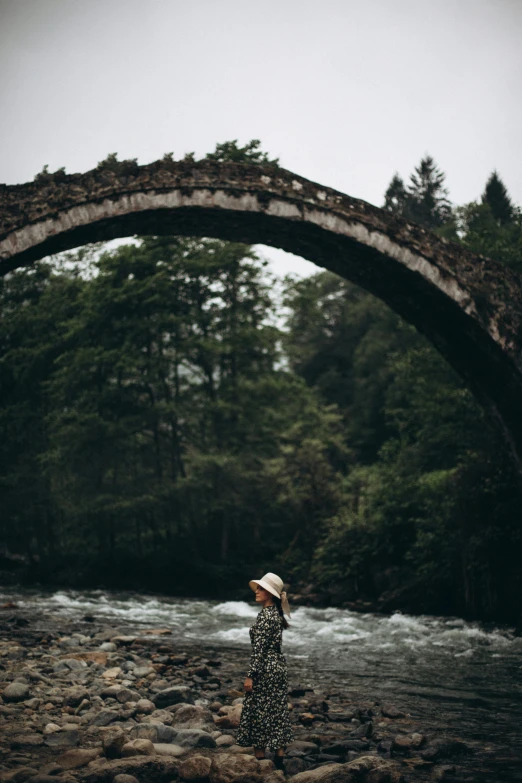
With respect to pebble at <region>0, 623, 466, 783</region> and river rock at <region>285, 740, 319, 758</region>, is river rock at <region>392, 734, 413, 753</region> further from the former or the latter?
river rock at <region>285, 740, 319, 758</region>

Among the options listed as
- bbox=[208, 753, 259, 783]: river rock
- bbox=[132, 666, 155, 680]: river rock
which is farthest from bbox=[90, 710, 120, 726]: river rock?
bbox=[132, 666, 155, 680]: river rock

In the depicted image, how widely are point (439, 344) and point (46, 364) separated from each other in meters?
16.9

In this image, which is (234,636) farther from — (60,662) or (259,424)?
(259,424)

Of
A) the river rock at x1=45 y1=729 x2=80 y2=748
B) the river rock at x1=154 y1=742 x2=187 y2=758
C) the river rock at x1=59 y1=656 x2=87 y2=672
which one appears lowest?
the river rock at x1=59 y1=656 x2=87 y2=672

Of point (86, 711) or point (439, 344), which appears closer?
point (86, 711)

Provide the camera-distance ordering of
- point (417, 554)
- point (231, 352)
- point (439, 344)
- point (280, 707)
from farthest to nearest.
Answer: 1. point (231, 352)
2. point (417, 554)
3. point (439, 344)
4. point (280, 707)

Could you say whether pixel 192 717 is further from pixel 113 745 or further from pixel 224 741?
pixel 113 745

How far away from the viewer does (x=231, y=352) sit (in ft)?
71.9

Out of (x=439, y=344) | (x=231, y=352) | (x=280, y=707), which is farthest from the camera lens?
(x=231, y=352)

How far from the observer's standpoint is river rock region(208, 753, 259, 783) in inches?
157

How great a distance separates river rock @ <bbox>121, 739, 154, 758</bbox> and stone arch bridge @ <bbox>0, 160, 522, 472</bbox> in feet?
17.1

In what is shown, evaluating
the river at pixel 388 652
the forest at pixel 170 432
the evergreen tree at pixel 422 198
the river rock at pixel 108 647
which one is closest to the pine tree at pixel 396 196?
the evergreen tree at pixel 422 198

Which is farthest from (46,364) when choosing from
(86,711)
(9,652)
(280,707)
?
(280,707)

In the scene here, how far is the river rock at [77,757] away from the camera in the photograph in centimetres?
423
